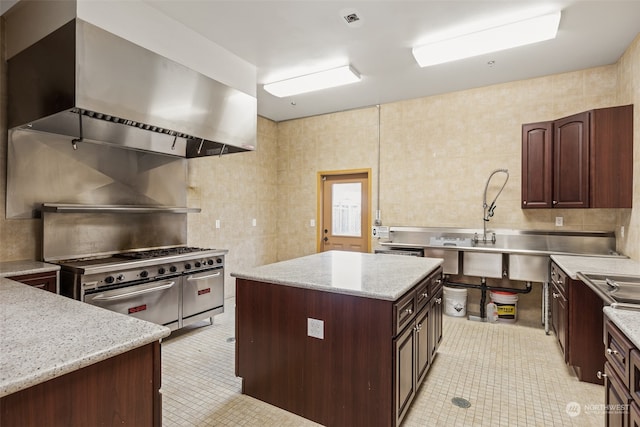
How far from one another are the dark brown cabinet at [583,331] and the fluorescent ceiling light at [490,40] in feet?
6.80

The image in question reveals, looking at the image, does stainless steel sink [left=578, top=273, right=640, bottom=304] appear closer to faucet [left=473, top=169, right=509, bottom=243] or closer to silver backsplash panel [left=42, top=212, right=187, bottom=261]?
faucet [left=473, top=169, right=509, bottom=243]

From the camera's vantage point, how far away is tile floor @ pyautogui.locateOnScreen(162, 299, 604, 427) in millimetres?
2084

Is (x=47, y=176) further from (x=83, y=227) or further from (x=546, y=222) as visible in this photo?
(x=546, y=222)

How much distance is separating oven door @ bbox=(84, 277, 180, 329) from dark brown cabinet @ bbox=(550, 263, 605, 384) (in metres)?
3.45

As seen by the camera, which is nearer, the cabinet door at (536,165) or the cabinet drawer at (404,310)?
the cabinet drawer at (404,310)

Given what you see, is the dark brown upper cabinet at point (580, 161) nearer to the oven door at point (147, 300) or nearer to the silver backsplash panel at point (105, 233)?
the oven door at point (147, 300)

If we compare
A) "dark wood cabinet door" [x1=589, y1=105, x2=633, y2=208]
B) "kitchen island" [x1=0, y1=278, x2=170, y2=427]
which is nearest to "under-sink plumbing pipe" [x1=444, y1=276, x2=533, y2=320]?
"dark wood cabinet door" [x1=589, y1=105, x2=633, y2=208]

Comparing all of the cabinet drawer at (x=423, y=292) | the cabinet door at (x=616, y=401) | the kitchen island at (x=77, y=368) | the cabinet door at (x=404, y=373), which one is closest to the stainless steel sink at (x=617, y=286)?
the cabinet door at (x=616, y=401)

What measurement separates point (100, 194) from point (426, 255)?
12.1 feet

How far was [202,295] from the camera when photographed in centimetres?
355

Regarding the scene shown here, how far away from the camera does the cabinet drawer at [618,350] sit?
1317mm

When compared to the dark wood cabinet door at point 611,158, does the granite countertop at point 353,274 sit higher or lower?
lower

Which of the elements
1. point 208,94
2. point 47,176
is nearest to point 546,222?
point 208,94

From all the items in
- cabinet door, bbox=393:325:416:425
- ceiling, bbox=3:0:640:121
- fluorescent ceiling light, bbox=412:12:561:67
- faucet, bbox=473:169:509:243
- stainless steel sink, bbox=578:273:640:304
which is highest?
ceiling, bbox=3:0:640:121
